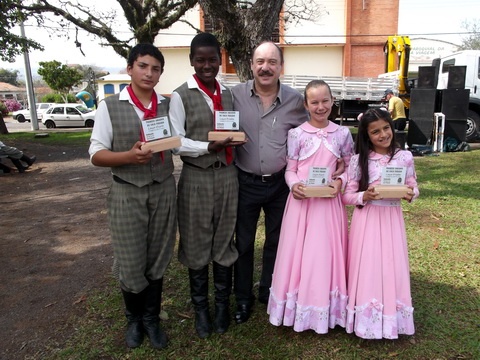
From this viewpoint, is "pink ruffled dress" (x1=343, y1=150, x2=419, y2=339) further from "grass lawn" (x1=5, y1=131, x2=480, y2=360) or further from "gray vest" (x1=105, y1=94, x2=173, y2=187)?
"gray vest" (x1=105, y1=94, x2=173, y2=187)

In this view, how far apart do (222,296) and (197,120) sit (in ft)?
4.08

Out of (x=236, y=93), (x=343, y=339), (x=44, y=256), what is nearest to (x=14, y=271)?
(x=44, y=256)

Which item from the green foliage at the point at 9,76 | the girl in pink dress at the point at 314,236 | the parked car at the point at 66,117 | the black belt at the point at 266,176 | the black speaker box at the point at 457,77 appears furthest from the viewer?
the green foliage at the point at 9,76

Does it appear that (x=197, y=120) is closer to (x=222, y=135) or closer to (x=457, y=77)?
(x=222, y=135)

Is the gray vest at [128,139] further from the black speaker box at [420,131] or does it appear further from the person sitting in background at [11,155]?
the black speaker box at [420,131]

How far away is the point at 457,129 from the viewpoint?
33.3ft

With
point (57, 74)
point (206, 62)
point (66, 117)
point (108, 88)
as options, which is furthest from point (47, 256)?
point (57, 74)

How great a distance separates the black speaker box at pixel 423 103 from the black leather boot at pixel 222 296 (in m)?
8.98

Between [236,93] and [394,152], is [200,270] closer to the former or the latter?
[236,93]

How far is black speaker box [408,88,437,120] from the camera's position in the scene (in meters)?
10.0

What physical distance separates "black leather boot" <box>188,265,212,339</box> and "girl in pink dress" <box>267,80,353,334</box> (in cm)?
48

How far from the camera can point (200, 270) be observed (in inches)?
107

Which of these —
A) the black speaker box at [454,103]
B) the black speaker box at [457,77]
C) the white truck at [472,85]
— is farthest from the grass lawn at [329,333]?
the white truck at [472,85]

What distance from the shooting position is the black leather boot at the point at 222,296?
2785 mm
